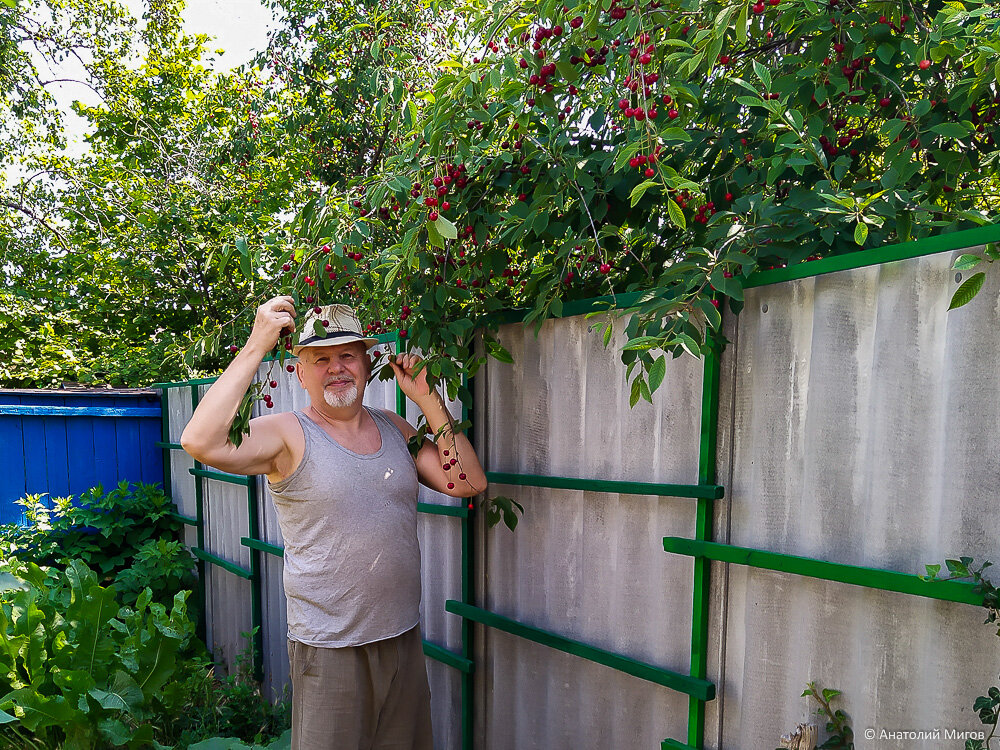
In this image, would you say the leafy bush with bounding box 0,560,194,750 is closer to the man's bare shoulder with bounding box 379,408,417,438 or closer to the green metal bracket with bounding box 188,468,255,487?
the green metal bracket with bounding box 188,468,255,487

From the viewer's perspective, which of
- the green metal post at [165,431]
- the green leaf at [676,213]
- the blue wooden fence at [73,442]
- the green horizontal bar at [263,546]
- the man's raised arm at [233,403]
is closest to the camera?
the green leaf at [676,213]

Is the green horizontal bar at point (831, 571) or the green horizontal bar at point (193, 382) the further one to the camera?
the green horizontal bar at point (193, 382)

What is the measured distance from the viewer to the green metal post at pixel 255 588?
470cm

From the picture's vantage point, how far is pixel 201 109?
9.34 m

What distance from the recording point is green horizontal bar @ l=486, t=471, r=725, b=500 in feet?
6.69

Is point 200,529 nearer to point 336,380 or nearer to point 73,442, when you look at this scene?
point 73,442

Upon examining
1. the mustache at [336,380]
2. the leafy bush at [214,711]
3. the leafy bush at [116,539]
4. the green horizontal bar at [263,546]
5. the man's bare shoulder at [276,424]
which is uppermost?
the mustache at [336,380]

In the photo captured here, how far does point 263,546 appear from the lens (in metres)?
4.56

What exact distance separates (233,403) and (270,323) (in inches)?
10.7

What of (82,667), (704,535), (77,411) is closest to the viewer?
(704,535)

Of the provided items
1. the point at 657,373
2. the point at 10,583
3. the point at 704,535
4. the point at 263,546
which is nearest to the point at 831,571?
the point at 704,535

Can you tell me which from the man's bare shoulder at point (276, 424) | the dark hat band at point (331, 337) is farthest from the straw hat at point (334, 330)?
the man's bare shoulder at point (276, 424)

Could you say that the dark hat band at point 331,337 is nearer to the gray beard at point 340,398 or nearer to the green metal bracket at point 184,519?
the gray beard at point 340,398

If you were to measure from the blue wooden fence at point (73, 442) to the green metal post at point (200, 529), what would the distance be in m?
1.19
